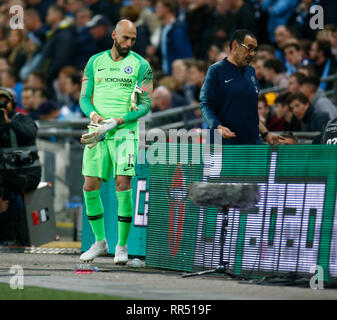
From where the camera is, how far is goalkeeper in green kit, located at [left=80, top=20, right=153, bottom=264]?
410 inches

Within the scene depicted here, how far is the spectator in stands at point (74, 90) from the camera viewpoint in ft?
61.2

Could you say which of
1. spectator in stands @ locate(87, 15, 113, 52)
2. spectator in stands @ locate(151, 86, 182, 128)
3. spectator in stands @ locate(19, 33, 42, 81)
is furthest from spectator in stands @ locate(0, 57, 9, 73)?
spectator in stands @ locate(151, 86, 182, 128)

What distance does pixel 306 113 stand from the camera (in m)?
13.5

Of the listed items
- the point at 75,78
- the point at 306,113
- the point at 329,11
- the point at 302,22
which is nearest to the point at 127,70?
the point at 306,113

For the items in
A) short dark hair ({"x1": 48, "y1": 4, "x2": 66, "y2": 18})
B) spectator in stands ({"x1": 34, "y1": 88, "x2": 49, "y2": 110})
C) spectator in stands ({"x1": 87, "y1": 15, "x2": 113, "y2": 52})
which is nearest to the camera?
spectator in stands ({"x1": 34, "y1": 88, "x2": 49, "y2": 110})

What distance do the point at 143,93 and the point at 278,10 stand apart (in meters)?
6.59

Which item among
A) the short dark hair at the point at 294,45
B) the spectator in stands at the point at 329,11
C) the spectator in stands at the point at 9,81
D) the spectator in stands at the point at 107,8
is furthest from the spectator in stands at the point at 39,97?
the spectator in stands at the point at 329,11

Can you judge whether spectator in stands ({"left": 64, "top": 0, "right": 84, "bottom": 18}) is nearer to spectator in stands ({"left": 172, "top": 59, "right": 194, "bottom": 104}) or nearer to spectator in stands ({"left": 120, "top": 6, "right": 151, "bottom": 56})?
spectator in stands ({"left": 120, "top": 6, "right": 151, "bottom": 56})

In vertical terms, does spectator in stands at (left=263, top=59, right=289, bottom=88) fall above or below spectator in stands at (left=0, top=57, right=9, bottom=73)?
below

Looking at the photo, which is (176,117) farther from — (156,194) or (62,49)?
(156,194)

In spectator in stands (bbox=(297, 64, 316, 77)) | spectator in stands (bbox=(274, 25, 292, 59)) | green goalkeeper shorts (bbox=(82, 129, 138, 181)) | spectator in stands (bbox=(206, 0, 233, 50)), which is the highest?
spectator in stands (bbox=(206, 0, 233, 50))

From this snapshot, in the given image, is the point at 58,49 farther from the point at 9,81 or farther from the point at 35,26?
the point at 35,26

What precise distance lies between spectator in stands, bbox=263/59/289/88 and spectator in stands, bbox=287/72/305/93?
4.10 feet

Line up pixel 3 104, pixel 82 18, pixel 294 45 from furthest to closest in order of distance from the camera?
pixel 82 18, pixel 294 45, pixel 3 104
